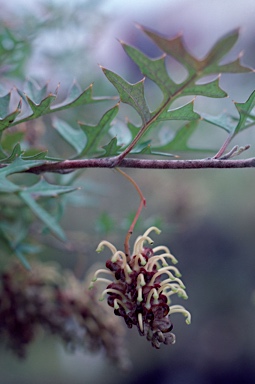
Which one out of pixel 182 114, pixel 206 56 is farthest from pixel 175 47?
pixel 182 114

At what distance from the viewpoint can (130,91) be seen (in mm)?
433

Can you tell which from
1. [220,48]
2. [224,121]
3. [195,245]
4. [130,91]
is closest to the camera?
[220,48]

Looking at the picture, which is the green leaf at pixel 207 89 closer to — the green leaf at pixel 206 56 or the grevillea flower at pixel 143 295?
the green leaf at pixel 206 56

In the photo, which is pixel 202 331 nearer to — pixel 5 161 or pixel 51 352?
pixel 51 352

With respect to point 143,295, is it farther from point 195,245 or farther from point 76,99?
point 195,245

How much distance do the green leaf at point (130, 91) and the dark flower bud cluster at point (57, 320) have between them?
1.42 feet

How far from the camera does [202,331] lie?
2.23m

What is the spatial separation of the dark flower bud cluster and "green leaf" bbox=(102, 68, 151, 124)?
0.43m

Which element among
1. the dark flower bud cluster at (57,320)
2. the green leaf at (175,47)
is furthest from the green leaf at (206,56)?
the dark flower bud cluster at (57,320)

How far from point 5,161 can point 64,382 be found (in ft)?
5.95

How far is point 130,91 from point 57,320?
456 millimetres

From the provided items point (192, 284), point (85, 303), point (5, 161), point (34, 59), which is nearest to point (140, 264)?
point (5, 161)

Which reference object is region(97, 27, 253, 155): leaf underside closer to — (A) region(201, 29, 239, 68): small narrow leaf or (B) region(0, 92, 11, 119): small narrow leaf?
(A) region(201, 29, 239, 68): small narrow leaf

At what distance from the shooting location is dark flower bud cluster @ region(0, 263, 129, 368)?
2.54ft
